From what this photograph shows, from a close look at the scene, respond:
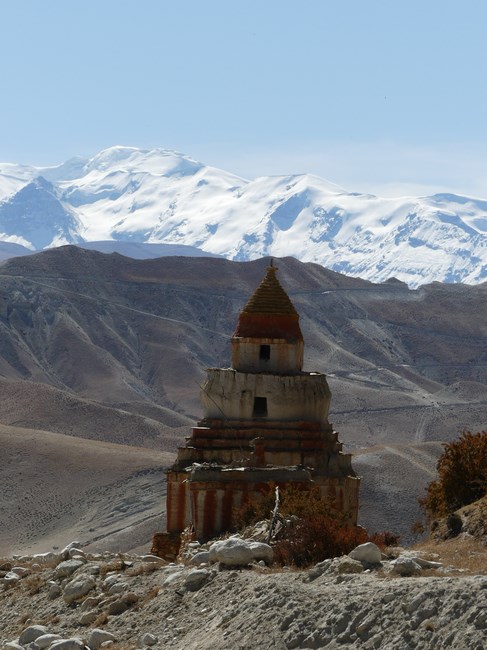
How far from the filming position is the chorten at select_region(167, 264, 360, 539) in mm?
28891

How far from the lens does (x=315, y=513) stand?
19.6 meters

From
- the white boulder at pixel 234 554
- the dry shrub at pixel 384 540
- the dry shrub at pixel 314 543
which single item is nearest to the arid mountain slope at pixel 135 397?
the dry shrub at pixel 384 540

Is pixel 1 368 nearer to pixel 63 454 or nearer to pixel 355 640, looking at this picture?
pixel 63 454

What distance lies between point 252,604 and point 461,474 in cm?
1093

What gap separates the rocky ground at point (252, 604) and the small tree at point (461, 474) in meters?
4.78

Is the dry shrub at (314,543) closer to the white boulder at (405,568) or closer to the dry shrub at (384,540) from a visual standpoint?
the dry shrub at (384,540)

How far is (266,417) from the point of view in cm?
3050

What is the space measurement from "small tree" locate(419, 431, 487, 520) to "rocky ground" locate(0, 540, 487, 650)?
15.7 feet

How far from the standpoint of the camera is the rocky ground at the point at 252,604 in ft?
46.0

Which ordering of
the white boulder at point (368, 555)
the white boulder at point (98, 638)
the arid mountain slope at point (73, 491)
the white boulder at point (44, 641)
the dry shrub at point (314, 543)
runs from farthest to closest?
the arid mountain slope at point (73, 491) → the dry shrub at point (314, 543) → the white boulder at point (44, 641) → the white boulder at point (98, 638) → the white boulder at point (368, 555)

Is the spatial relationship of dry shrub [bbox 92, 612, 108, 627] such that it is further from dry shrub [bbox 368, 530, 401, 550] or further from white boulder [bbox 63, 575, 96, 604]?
dry shrub [bbox 368, 530, 401, 550]

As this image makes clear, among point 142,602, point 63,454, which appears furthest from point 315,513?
point 63,454

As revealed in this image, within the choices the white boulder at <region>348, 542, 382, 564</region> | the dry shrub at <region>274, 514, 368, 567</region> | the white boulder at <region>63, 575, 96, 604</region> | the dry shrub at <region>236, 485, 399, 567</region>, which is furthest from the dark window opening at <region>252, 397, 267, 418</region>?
the white boulder at <region>348, 542, 382, 564</region>

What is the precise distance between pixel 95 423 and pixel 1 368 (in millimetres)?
35247
